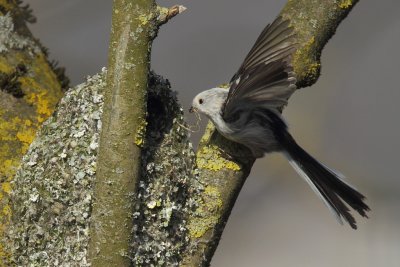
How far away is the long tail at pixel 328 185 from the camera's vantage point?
243 centimetres

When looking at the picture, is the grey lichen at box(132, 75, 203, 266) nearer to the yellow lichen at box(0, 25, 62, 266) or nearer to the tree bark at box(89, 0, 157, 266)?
the tree bark at box(89, 0, 157, 266)

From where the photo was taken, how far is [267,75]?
221cm

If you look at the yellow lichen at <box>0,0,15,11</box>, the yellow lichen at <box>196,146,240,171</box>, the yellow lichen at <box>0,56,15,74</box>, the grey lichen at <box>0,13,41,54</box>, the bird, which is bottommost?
the yellow lichen at <box>196,146,240,171</box>

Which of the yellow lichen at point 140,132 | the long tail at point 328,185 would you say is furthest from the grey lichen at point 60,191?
the long tail at point 328,185

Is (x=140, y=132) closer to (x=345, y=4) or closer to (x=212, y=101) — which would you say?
(x=212, y=101)

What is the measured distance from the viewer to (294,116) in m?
4.81

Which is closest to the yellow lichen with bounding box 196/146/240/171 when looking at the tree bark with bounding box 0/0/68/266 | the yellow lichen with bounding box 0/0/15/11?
the tree bark with bounding box 0/0/68/266

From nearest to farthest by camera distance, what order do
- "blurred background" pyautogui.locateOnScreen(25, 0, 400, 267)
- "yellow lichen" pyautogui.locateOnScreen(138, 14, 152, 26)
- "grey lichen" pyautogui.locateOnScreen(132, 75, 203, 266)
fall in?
"yellow lichen" pyautogui.locateOnScreen(138, 14, 152, 26)
"grey lichen" pyautogui.locateOnScreen(132, 75, 203, 266)
"blurred background" pyautogui.locateOnScreen(25, 0, 400, 267)

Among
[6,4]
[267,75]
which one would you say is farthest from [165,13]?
[6,4]

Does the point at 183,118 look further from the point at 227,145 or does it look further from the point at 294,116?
the point at 294,116

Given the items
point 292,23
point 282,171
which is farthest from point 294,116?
point 292,23

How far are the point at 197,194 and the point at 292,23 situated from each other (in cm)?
59

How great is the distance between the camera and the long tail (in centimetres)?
243

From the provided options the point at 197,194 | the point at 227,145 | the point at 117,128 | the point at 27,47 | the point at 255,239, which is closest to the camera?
the point at 117,128
